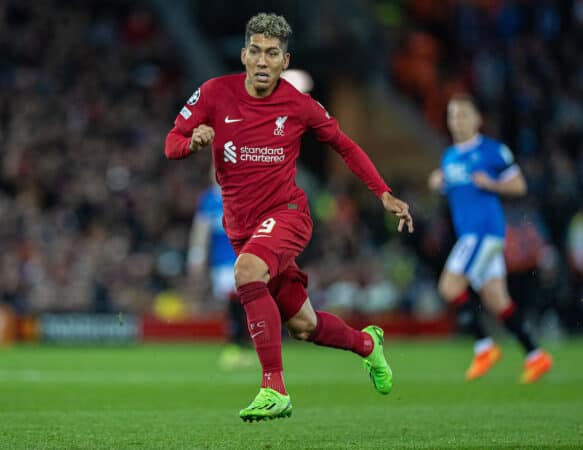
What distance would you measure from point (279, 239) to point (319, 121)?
83cm

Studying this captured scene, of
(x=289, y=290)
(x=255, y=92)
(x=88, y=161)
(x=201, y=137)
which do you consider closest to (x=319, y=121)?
(x=255, y=92)

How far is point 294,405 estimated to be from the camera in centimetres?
913

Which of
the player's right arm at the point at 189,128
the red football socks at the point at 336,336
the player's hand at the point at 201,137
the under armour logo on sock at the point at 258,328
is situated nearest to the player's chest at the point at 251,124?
the player's right arm at the point at 189,128

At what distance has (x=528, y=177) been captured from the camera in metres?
20.5

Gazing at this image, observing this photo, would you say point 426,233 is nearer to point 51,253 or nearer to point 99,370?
point 51,253

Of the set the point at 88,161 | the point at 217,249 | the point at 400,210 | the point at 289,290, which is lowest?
the point at 289,290

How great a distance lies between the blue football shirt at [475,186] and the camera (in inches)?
458

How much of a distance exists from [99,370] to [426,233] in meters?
8.74

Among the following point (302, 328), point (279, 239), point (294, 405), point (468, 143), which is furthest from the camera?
point (468, 143)

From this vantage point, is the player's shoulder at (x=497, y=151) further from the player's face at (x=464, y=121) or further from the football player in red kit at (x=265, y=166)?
the football player in red kit at (x=265, y=166)

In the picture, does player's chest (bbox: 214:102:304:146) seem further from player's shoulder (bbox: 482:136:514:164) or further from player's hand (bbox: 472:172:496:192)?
player's shoulder (bbox: 482:136:514:164)

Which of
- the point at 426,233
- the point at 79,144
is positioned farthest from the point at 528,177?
the point at 79,144

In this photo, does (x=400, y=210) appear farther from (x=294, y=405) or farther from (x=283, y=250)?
(x=294, y=405)

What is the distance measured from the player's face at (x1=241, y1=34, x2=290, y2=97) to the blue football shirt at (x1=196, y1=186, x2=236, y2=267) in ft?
24.6
